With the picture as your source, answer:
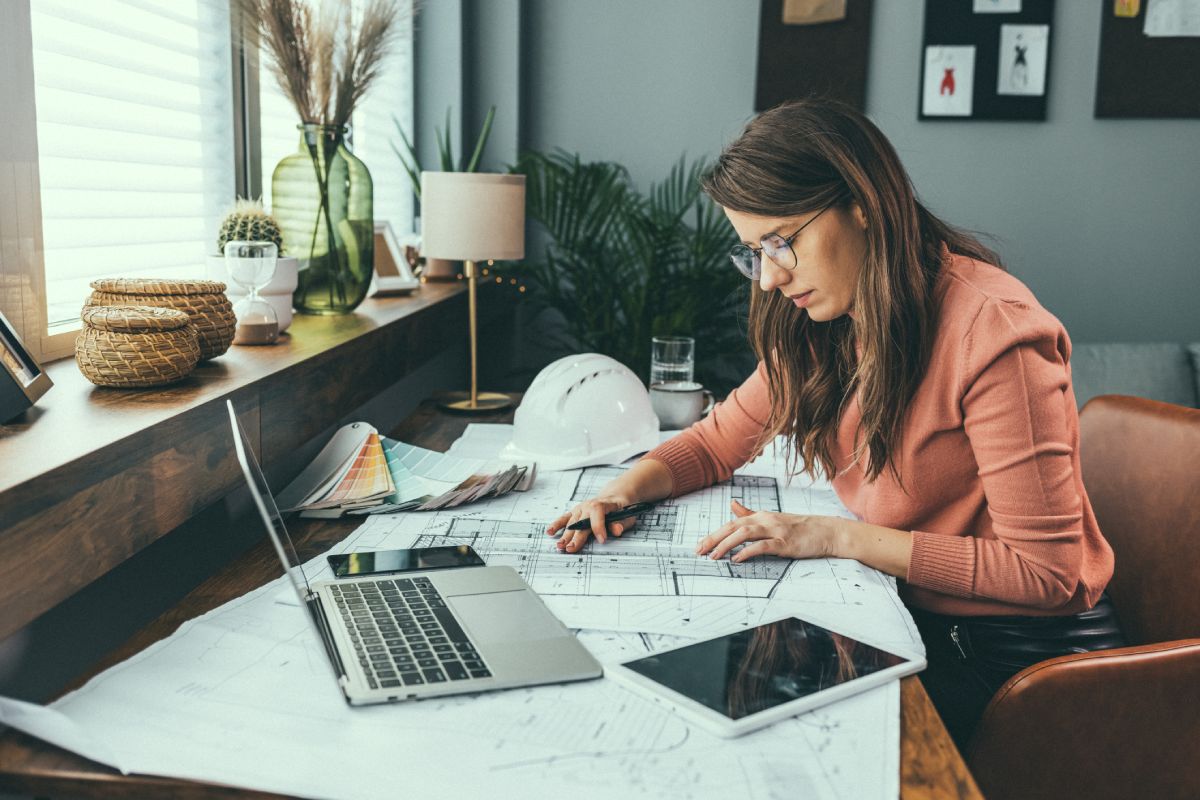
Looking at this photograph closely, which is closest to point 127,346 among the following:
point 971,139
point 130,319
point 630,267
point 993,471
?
point 130,319

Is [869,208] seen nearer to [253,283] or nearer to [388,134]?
[253,283]

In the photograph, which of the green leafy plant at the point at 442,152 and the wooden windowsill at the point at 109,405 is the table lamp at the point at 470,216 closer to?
the wooden windowsill at the point at 109,405

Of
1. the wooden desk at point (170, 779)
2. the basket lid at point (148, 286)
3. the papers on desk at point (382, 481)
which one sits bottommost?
the wooden desk at point (170, 779)

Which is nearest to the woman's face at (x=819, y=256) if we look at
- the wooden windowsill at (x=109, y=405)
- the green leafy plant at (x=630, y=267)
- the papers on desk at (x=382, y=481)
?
the papers on desk at (x=382, y=481)

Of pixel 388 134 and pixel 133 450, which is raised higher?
pixel 388 134

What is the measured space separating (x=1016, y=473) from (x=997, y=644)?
0.25 meters

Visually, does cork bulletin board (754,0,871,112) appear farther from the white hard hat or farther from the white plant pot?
the white plant pot

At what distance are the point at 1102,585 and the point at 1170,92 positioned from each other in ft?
8.40

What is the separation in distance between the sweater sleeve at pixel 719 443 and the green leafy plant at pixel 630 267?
1378 millimetres

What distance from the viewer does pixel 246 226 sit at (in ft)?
5.37

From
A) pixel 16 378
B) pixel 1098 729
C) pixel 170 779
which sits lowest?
pixel 1098 729

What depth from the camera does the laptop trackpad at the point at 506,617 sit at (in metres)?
0.90

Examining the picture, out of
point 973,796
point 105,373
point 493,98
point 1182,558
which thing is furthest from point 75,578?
point 493,98

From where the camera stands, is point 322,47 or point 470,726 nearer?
point 470,726
